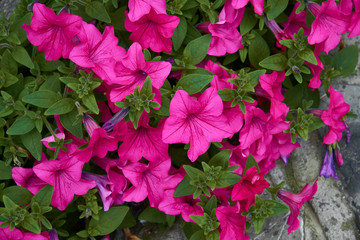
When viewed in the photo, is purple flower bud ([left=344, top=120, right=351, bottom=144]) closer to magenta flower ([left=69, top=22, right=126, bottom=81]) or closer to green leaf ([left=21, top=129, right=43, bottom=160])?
magenta flower ([left=69, top=22, right=126, bottom=81])

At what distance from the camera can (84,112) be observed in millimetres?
1970

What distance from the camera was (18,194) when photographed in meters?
2.17

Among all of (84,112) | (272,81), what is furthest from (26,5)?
(272,81)

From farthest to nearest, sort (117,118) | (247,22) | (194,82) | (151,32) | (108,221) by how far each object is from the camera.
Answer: (247,22) → (108,221) → (151,32) → (194,82) → (117,118)

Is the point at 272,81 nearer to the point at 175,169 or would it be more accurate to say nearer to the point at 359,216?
the point at 175,169

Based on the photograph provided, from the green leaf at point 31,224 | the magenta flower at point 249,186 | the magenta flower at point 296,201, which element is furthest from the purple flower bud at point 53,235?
the magenta flower at point 296,201

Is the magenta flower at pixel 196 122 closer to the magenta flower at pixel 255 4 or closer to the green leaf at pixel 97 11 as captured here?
the magenta flower at pixel 255 4

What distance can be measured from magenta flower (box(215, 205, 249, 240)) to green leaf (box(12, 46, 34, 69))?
1279mm

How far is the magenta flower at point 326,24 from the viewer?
215 centimetres

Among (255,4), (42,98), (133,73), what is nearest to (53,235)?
(42,98)

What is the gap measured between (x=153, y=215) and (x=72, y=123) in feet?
2.51

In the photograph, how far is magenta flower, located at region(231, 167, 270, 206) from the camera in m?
2.04

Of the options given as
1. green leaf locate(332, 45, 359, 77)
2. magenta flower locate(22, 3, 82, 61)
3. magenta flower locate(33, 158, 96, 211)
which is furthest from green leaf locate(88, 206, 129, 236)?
green leaf locate(332, 45, 359, 77)

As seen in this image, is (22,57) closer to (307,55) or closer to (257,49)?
(257,49)
